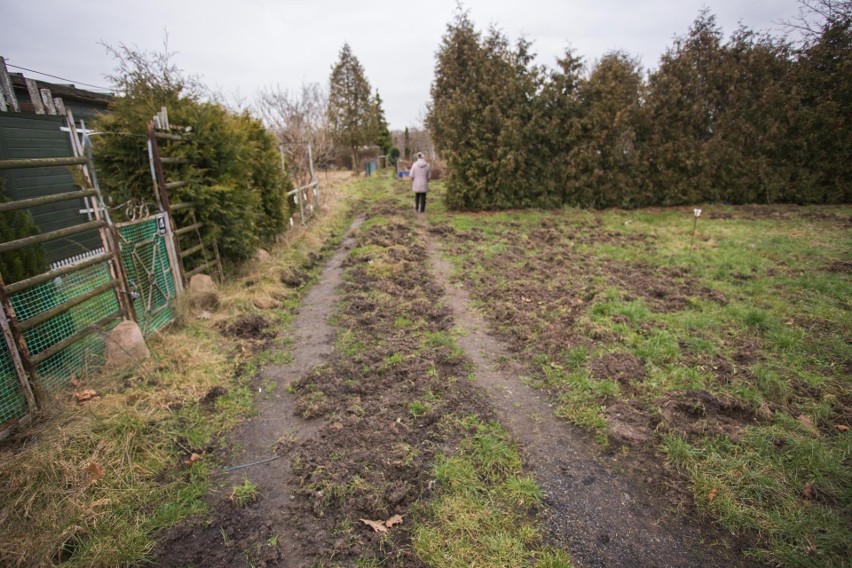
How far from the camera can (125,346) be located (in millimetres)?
4105

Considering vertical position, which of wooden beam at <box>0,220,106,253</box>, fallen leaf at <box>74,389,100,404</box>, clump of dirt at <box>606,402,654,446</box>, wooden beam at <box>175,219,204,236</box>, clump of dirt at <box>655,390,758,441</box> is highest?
wooden beam at <box>0,220,106,253</box>

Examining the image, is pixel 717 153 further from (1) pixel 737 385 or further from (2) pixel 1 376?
(2) pixel 1 376

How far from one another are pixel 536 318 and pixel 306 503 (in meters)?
3.51

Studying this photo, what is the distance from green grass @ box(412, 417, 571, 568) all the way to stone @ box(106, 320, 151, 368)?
328 centimetres

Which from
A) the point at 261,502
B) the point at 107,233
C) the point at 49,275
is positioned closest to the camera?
the point at 261,502

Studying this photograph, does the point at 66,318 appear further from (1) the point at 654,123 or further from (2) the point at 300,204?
(1) the point at 654,123

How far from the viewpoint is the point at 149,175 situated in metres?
5.54

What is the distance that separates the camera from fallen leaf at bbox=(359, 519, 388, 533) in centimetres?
242

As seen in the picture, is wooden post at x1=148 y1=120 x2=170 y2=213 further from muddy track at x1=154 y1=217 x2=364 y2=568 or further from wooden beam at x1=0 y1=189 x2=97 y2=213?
muddy track at x1=154 y1=217 x2=364 y2=568

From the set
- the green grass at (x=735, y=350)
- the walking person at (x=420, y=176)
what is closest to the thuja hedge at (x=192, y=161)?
the green grass at (x=735, y=350)

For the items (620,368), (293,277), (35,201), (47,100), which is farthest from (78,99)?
A: (620,368)

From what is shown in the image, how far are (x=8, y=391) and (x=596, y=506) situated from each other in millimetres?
4352

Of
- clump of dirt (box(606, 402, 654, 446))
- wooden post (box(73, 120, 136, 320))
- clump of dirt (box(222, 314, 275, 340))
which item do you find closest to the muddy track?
clump of dirt (box(222, 314, 275, 340))

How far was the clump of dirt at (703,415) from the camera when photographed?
3129 mm
